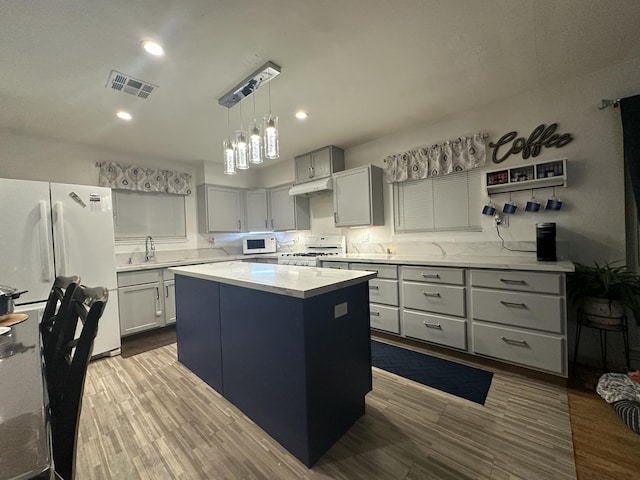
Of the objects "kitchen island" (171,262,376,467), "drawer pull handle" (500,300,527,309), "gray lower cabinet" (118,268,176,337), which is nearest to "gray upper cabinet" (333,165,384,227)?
"drawer pull handle" (500,300,527,309)

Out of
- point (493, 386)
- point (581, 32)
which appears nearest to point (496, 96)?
point (581, 32)

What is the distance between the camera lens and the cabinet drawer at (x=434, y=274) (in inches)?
92.4

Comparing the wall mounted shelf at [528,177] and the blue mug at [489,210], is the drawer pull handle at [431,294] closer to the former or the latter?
the blue mug at [489,210]

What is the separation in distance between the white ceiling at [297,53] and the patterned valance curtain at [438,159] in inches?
14.6

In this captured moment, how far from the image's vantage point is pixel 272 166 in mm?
4812

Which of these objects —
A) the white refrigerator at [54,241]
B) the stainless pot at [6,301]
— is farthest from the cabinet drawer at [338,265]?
the stainless pot at [6,301]

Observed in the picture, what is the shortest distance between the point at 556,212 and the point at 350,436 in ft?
8.44

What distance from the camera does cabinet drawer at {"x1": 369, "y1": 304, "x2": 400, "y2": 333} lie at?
9.04 feet

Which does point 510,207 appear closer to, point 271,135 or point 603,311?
point 603,311

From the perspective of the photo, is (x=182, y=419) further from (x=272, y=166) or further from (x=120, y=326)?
(x=272, y=166)

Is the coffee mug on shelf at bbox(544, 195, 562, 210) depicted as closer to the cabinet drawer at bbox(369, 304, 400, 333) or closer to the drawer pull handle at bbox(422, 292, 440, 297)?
the drawer pull handle at bbox(422, 292, 440, 297)

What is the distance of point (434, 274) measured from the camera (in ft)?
8.11

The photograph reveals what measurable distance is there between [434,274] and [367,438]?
150 cm

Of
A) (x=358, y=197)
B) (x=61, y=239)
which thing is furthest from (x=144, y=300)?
(x=358, y=197)
